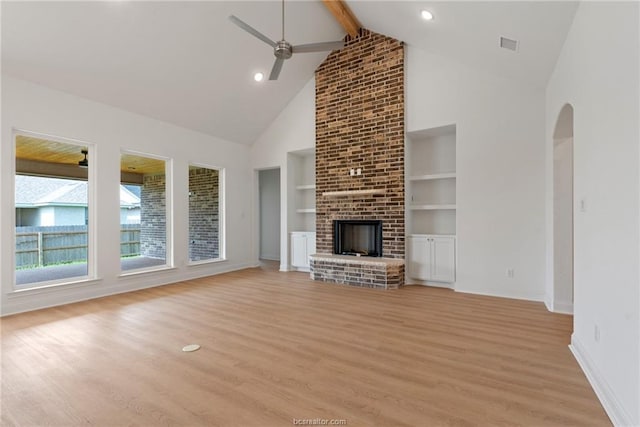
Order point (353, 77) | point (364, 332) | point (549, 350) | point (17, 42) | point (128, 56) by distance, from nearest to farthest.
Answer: point (549, 350) < point (364, 332) < point (17, 42) < point (128, 56) < point (353, 77)

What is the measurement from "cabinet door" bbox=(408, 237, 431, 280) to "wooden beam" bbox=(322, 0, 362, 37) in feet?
12.4

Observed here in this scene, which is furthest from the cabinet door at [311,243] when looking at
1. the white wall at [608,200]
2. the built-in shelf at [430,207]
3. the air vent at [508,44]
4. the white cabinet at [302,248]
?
the white wall at [608,200]

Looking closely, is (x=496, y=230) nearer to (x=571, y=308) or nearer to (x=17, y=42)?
(x=571, y=308)

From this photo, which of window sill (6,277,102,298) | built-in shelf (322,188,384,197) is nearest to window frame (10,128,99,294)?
window sill (6,277,102,298)

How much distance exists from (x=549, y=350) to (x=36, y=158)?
6.46 meters

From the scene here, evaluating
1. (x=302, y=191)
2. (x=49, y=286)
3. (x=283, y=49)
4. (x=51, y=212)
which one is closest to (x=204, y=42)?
(x=283, y=49)

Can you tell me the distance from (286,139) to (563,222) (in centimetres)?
507

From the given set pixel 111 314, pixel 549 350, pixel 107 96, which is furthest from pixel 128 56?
pixel 549 350

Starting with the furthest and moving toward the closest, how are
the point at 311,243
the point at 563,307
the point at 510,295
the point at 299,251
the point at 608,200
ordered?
the point at 299,251 < the point at 311,243 < the point at 510,295 < the point at 563,307 < the point at 608,200

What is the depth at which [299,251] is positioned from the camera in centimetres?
682

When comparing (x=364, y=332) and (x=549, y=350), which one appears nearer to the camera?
(x=549, y=350)

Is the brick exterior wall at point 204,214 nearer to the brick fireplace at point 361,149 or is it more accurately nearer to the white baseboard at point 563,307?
the brick fireplace at point 361,149

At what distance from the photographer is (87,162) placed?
486 centimetres

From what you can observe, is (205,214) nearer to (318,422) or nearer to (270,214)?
(270,214)
